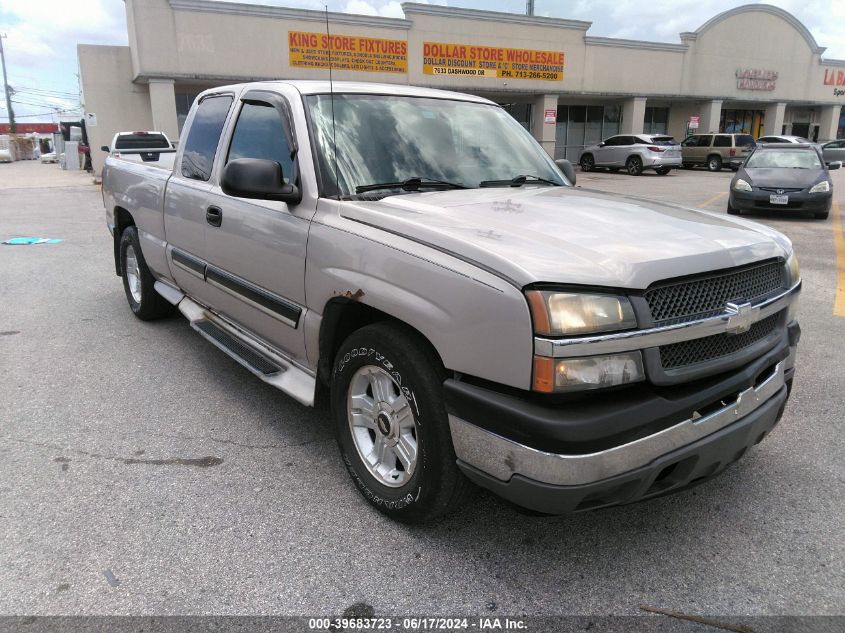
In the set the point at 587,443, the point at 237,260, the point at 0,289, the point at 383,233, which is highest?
the point at 383,233

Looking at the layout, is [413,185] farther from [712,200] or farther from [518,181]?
[712,200]

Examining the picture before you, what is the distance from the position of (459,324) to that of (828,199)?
13.1m

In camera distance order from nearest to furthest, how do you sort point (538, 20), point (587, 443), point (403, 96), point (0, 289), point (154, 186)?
point (587, 443), point (403, 96), point (154, 186), point (0, 289), point (538, 20)

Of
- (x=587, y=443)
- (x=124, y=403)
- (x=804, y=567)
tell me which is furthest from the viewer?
(x=124, y=403)

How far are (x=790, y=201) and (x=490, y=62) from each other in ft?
55.8

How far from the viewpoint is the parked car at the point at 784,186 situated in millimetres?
12273

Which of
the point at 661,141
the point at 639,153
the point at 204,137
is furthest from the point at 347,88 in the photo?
the point at 661,141

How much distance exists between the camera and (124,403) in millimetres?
4137

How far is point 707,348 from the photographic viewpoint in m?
2.36

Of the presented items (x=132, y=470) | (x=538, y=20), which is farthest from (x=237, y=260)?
(x=538, y=20)

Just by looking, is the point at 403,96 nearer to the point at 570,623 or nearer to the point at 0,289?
the point at 570,623

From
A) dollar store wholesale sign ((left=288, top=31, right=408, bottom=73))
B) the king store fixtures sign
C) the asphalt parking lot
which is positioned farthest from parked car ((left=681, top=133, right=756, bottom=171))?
the asphalt parking lot

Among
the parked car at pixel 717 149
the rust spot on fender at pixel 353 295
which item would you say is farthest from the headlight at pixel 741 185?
the parked car at pixel 717 149

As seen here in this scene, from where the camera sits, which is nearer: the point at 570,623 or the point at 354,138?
the point at 570,623
